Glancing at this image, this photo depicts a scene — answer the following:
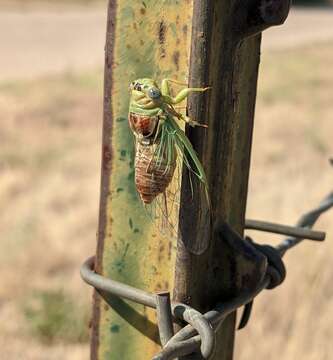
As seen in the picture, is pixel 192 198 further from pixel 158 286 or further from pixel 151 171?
pixel 158 286

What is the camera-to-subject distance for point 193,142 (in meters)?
0.91

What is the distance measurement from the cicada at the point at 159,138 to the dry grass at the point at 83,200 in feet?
5.81

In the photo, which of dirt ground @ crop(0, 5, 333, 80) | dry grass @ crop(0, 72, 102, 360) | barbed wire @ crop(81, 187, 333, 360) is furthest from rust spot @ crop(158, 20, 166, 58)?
dirt ground @ crop(0, 5, 333, 80)

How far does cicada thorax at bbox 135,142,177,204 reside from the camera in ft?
3.04

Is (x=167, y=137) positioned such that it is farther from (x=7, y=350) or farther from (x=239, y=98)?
(x=7, y=350)

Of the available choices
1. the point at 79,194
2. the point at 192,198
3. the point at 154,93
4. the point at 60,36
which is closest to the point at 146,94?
the point at 154,93

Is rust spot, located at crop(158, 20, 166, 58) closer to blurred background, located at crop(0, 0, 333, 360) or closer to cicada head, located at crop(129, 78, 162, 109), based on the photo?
cicada head, located at crop(129, 78, 162, 109)

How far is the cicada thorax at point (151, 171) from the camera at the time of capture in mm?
926

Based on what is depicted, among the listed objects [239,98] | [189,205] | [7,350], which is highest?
[239,98]

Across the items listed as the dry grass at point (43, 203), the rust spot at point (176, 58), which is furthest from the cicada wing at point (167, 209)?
the dry grass at point (43, 203)

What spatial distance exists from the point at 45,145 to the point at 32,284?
11.7 feet

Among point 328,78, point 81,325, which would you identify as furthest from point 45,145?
point 328,78

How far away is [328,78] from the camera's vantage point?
11625mm

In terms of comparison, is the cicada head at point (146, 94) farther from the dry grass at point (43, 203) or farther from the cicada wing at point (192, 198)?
the dry grass at point (43, 203)
